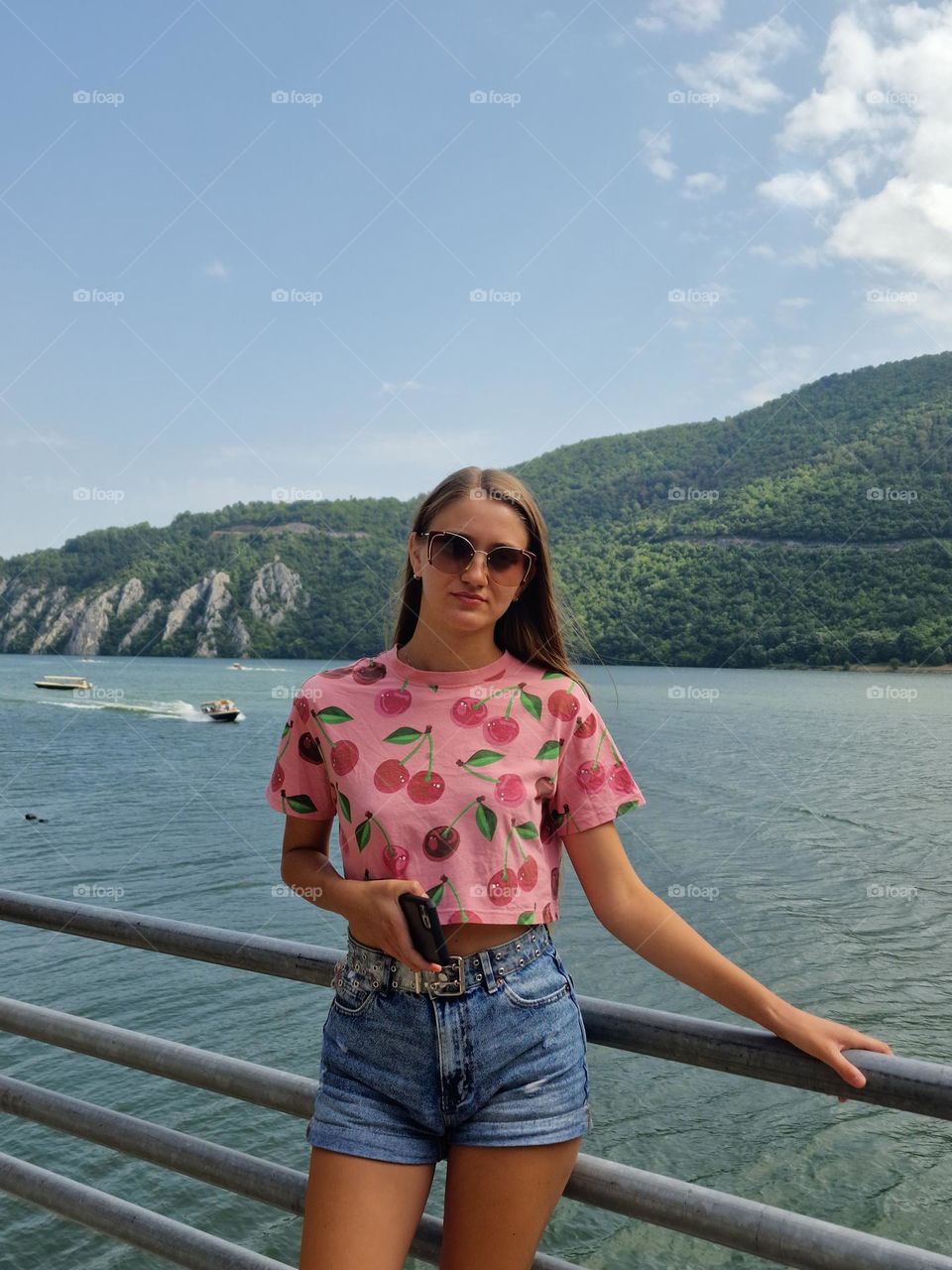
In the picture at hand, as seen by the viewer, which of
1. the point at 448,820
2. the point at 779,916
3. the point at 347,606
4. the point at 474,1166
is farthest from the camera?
the point at 347,606

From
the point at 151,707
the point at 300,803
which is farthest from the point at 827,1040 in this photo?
the point at 151,707

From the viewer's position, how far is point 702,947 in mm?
1638

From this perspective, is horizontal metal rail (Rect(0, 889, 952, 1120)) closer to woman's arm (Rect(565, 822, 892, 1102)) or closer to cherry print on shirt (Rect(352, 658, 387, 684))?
woman's arm (Rect(565, 822, 892, 1102))

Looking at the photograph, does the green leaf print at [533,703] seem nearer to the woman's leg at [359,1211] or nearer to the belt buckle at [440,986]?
the belt buckle at [440,986]

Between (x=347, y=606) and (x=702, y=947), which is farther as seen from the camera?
(x=347, y=606)

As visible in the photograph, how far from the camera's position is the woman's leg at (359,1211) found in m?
1.49

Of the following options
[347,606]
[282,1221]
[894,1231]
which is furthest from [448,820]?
[347,606]

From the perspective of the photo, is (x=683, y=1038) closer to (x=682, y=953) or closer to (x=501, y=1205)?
(x=682, y=953)

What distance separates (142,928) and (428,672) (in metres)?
0.76

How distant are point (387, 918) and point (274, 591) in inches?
2385

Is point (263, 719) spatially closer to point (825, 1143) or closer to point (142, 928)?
point (825, 1143)

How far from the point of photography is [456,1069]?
157 cm

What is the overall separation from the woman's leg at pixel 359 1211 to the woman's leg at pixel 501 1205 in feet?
0.21

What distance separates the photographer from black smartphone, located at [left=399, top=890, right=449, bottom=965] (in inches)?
60.1
